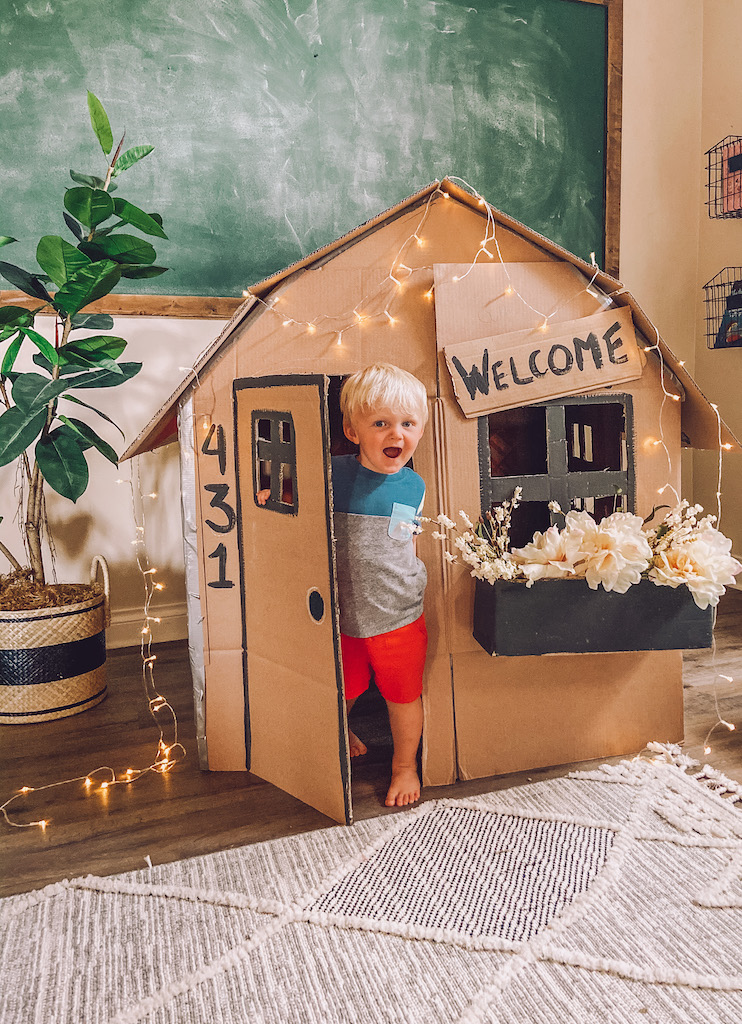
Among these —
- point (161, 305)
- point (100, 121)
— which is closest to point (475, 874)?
point (100, 121)

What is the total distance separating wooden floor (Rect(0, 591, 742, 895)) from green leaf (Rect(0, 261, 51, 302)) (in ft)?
3.87

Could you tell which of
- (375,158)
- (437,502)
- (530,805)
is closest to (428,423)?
(437,502)

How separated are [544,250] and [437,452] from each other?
0.51 metres

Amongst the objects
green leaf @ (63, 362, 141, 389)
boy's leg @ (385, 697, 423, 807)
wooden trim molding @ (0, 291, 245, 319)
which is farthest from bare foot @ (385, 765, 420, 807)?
wooden trim molding @ (0, 291, 245, 319)

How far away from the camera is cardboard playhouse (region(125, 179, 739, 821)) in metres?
1.47

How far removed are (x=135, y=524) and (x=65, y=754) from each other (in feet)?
3.20

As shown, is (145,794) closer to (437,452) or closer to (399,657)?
(399,657)

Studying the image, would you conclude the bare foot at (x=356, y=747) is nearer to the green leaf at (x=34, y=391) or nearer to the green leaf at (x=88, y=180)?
the green leaf at (x=34, y=391)

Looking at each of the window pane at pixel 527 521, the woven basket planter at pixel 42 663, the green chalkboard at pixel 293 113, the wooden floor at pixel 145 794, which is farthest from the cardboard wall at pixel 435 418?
the green chalkboard at pixel 293 113

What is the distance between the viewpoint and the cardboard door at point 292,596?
1.34 meters

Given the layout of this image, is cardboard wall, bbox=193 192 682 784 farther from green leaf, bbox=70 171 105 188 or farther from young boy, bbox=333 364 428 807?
green leaf, bbox=70 171 105 188

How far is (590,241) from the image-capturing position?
3033 millimetres

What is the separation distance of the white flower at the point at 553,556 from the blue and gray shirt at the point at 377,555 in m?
0.23

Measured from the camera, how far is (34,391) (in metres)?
1.74
